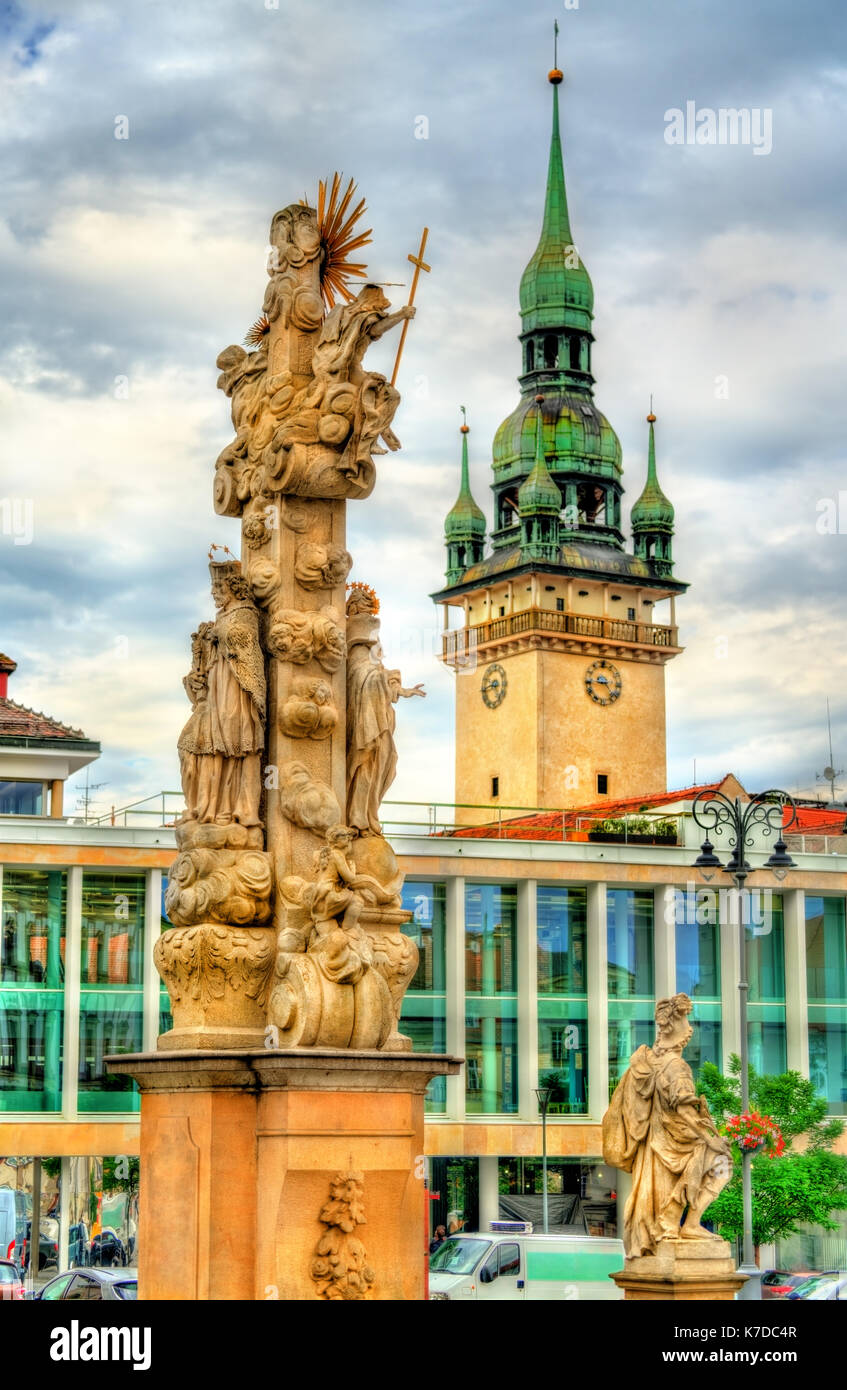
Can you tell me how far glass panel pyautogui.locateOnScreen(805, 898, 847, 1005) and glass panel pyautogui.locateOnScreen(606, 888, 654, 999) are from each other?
4.46 meters

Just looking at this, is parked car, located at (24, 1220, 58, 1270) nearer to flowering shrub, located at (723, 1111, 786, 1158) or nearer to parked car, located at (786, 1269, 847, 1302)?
flowering shrub, located at (723, 1111, 786, 1158)

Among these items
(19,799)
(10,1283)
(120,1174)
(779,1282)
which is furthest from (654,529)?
(10,1283)

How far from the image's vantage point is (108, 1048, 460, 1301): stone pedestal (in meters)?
11.6

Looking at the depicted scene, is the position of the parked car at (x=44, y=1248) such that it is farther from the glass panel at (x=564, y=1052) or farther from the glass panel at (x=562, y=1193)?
the glass panel at (x=564, y=1052)

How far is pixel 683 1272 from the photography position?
15.1 m

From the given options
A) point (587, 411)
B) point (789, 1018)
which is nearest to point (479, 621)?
point (587, 411)

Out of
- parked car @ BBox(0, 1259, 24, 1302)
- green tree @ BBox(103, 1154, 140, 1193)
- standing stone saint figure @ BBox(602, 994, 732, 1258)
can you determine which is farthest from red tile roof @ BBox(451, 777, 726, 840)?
standing stone saint figure @ BBox(602, 994, 732, 1258)

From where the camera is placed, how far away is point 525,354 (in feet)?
408

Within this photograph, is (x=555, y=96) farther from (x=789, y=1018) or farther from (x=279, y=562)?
(x=279, y=562)

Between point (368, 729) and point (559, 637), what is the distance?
344 ft

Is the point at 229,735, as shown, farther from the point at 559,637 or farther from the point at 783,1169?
the point at 559,637

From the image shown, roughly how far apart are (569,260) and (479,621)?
1971 centimetres

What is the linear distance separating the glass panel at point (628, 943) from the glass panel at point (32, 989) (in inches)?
529

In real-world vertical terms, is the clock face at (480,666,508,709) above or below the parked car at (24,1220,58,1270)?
above
